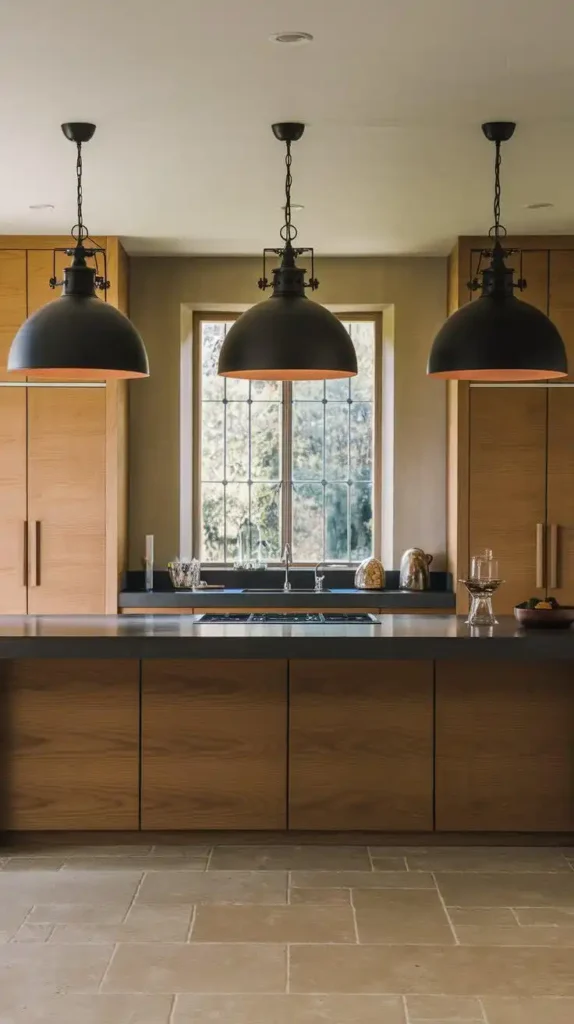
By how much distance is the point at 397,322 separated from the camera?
6.85m

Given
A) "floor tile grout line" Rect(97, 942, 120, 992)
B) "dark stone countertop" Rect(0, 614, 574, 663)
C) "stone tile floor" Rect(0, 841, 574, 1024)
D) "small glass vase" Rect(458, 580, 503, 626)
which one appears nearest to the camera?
"stone tile floor" Rect(0, 841, 574, 1024)

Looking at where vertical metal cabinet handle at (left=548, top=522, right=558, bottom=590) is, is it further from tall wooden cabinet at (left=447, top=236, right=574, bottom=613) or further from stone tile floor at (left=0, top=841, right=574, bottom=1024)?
stone tile floor at (left=0, top=841, right=574, bottom=1024)

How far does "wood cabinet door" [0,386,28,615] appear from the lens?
20.9 feet

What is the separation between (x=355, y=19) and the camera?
3.38 meters

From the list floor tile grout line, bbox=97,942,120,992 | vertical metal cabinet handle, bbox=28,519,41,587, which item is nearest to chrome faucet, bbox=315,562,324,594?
vertical metal cabinet handle, bbox=28,519,41,587

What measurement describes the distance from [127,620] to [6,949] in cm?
157

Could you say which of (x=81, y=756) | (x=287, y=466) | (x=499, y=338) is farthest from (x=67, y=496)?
(x=499, y=338)

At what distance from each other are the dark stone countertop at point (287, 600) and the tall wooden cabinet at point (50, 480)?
0.65ft

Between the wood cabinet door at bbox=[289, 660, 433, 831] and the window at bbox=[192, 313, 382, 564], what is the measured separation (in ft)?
8.39

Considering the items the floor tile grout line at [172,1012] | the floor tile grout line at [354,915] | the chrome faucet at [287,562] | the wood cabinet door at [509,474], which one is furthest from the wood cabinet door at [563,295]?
the floor tile grout line at [172,1012]

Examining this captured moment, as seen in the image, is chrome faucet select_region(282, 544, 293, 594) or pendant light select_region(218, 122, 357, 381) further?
chrome faucet select_region(282, 544, 293, 594)

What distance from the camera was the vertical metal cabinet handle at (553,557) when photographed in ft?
20.7

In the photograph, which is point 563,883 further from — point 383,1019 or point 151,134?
point 151,134

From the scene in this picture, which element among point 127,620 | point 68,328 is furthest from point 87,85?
point 127,620
